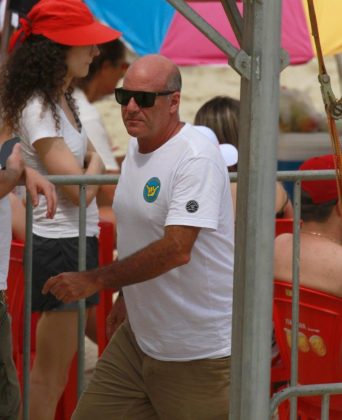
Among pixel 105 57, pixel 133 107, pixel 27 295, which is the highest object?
pixel 105 57

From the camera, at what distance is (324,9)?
18.5 ft

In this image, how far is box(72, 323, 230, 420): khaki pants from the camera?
11.6 feet

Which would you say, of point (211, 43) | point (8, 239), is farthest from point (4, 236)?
point (211, 43)

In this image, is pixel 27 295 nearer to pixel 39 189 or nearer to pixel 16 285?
pixel 16 285

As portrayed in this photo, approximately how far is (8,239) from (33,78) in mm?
1089

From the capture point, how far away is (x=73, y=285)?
3.30 meters

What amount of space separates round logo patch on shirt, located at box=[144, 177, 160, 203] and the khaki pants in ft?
1.73

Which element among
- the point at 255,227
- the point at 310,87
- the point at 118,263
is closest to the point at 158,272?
the point at 118,263

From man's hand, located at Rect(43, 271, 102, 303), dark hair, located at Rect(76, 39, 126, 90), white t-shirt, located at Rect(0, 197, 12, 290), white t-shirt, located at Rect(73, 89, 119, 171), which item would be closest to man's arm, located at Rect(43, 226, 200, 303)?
man's hand, located at Rect(43, 271, 102, 303)

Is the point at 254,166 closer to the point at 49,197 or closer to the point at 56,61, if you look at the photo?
the point at 49,197

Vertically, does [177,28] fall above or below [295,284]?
above

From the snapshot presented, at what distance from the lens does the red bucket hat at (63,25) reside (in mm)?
4582

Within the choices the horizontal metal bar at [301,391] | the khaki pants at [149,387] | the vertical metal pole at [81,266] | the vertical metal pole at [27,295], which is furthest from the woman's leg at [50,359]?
the horizontal metal bar at [301,391]

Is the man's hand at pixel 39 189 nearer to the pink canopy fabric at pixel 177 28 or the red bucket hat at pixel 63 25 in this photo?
the red bucket hat at pixel 63 25
